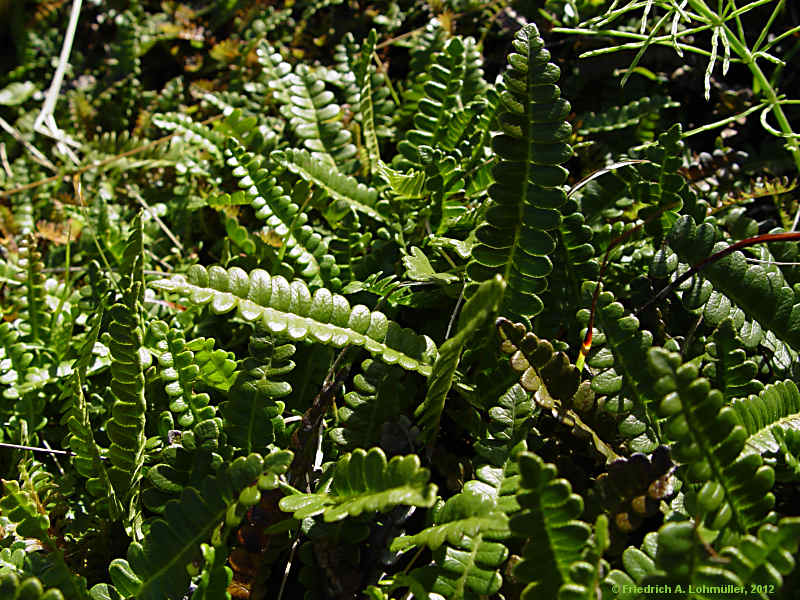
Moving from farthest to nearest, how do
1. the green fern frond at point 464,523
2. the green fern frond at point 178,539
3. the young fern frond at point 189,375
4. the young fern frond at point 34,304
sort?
the young fern frond at point 34,304
the young fern frond at point 189,375
the green fern frond at point 178,539
the green fern frond at point 464,523

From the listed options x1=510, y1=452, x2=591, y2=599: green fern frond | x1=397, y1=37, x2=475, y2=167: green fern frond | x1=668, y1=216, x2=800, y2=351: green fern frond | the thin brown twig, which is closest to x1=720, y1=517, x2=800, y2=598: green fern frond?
x1=510, y1=452, x2=591, y2=599: green fern frond

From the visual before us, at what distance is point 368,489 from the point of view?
982 millimetres

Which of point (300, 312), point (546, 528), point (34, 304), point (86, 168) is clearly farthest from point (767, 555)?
point (86, 168)

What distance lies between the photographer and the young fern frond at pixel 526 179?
112cm

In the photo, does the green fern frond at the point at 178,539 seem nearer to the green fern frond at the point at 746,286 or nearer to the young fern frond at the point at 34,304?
the young fern frond at the point at 34,304

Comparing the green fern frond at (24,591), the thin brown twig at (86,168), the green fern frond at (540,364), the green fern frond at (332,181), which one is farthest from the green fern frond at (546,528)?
the thin brown twig at (86,168)

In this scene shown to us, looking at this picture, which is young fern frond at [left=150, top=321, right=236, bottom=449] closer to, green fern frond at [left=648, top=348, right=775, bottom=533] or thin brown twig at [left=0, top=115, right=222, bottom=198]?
green fern frond at [left=648, top=348, right=775, bottom=533]

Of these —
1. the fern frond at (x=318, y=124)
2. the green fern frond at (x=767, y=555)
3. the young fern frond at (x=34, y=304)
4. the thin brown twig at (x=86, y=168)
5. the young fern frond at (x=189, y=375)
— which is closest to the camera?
the green fern frond at (x=767, y=555)

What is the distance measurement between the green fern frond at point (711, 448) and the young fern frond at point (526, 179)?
36 cm

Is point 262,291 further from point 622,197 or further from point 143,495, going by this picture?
point 622,197

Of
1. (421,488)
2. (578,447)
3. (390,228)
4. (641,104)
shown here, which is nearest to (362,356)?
(390,228)

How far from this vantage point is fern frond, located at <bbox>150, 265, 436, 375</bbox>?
3.44 feet

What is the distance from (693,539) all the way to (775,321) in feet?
2.01

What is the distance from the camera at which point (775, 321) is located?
1241mm
